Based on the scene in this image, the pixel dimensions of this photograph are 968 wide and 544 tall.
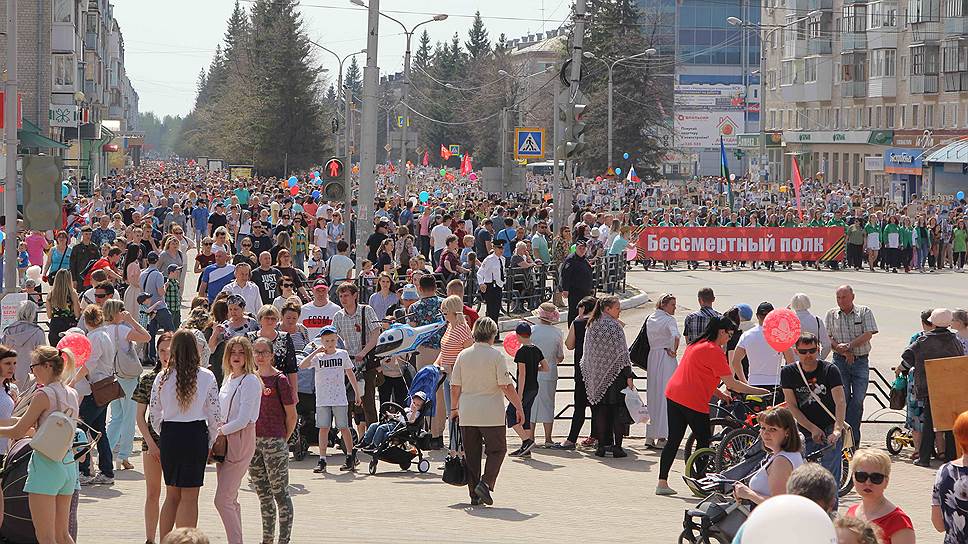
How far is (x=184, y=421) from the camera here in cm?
895

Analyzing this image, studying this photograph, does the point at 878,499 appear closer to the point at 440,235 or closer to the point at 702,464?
the point at 702,464

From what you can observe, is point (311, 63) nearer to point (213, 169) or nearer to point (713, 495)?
point (213, 169)

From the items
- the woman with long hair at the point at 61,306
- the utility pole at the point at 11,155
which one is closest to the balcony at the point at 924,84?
the utility pole at the point at 11,155

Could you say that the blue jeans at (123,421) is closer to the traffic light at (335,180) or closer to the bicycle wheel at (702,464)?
the bicycle wheel at (702,464)

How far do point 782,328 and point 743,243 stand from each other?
30.1m

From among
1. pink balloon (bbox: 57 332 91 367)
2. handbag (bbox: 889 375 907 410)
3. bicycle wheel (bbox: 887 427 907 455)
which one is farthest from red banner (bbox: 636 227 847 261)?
pink balloon (bbox: 57 332 91 367)

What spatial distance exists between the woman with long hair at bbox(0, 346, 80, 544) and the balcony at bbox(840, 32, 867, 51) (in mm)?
83386

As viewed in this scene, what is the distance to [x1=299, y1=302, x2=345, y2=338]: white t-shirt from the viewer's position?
14977 millimetres

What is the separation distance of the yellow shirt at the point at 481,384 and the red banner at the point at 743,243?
30265 mm

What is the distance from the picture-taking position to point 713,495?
938 cm

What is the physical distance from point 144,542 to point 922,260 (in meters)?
34.9

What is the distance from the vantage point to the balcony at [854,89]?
86938mm

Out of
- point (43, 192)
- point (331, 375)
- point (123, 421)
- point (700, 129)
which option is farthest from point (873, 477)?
point (700, 129)

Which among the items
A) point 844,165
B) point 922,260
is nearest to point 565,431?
point 922,260
